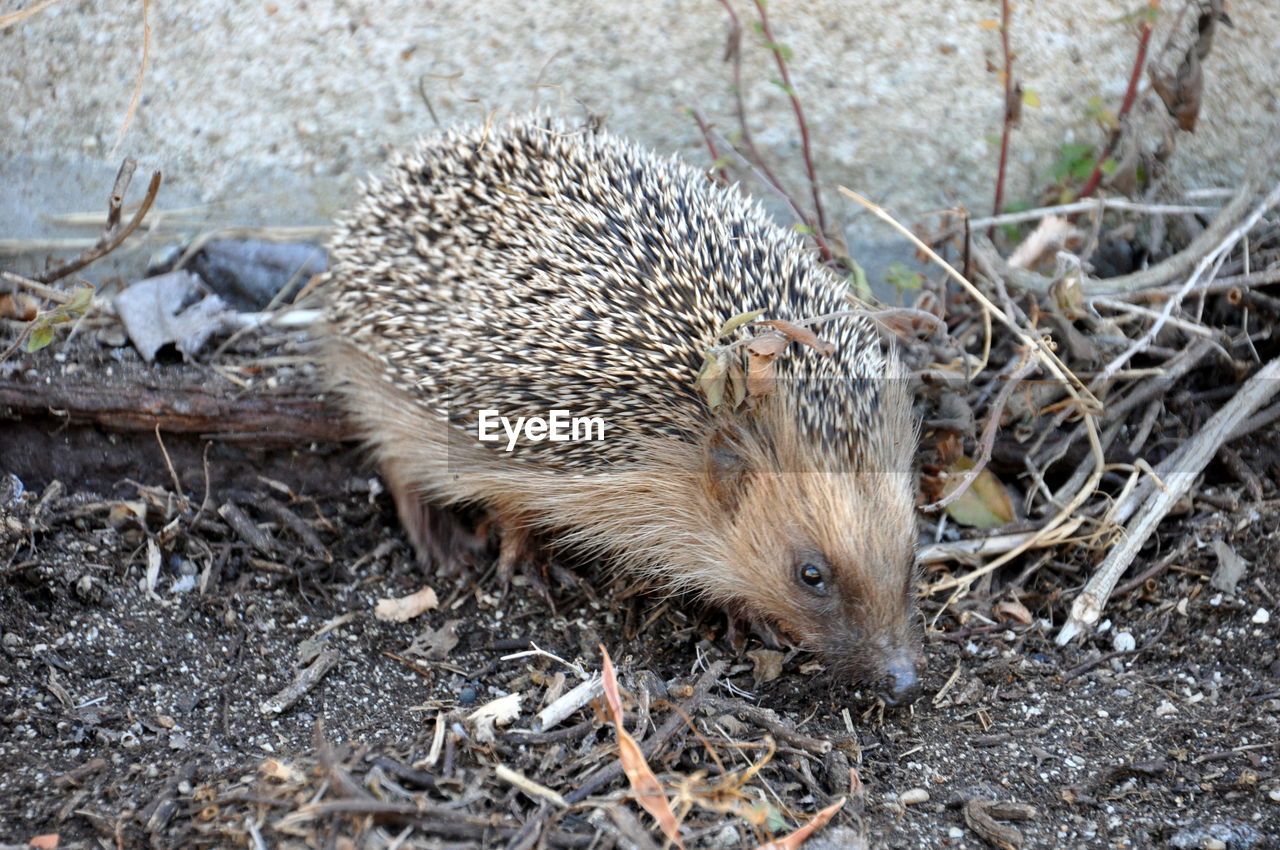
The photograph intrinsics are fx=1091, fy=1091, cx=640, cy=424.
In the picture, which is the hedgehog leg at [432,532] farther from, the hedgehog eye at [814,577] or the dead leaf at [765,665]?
the hedgehog eye at [814,577]

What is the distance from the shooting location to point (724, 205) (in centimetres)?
482

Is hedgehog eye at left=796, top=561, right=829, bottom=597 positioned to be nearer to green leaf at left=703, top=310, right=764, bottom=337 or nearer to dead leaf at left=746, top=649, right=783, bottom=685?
dead leaf at left=746, top=649, right=783, bottom=685

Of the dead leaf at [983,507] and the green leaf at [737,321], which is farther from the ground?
the green leaf at [737,321]

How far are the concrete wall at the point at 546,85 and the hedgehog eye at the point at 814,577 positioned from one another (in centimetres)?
278

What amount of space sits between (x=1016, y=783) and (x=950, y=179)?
11.8 feet

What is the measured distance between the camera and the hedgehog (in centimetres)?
418

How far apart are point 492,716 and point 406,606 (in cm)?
120

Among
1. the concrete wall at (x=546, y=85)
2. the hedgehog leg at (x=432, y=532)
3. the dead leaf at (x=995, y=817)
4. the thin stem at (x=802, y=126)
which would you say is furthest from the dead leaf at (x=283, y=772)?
the concrete wall at (x=546, y=85)

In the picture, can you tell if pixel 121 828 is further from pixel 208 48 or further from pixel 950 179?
pixel 950 179

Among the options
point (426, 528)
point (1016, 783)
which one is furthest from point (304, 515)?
point (1016, 783)

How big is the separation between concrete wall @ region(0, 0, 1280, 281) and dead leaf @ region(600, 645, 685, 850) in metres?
3.74

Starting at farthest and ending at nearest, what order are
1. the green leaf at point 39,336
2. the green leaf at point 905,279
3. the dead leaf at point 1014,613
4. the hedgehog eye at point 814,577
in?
the green leaf at point 905,279 < the dead leaf at point 1014,613 < the green leaf at point 39,336 < the hedgehog eye at point 814,577

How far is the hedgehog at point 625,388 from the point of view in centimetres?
418

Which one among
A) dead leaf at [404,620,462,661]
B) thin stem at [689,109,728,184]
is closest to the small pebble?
dead leaf at [404,620,462,661]
